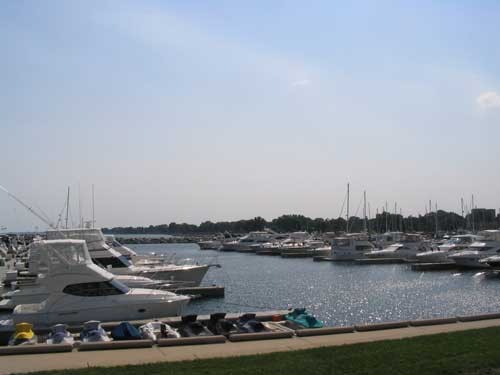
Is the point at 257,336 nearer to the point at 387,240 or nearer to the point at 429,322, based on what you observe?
the point at 429,322

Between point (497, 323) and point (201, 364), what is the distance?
9.72 m

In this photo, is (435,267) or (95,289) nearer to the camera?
(95,289)

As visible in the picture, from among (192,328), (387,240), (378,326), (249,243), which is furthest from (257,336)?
(249,243)

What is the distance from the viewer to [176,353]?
13.0m

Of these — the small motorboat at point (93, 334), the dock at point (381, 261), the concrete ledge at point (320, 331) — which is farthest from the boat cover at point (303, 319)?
the dock at point (381, 261)

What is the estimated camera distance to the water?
118 feet

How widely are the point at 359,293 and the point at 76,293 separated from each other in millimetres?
27101

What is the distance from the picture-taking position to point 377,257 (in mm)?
83312

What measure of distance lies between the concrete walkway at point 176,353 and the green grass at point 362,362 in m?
0.83

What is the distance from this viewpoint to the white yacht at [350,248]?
282ft

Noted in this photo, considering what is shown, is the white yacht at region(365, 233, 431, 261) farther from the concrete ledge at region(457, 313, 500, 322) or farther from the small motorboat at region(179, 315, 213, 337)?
the small motorboat at region(179, 315, 213, 337)

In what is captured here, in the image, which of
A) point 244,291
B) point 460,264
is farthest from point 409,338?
point 460,264

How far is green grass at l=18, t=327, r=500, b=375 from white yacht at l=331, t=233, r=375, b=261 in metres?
73.9

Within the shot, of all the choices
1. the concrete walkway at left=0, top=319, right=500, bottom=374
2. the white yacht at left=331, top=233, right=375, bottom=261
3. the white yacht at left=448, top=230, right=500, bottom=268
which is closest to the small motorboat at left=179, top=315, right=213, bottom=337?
the concrete walkway at left=0, top=319, right=500, bottom=374
